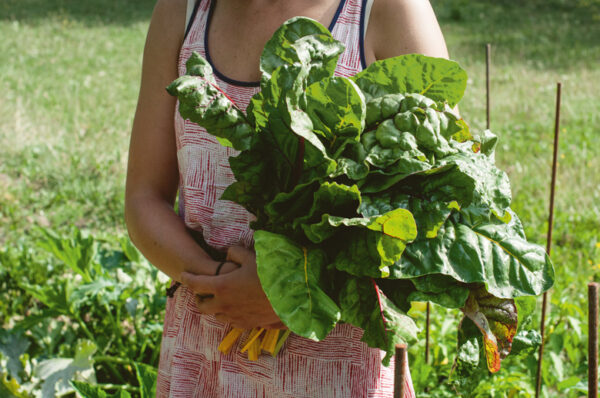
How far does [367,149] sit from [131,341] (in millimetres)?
1907

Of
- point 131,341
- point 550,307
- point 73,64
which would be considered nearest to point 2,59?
point 73,64

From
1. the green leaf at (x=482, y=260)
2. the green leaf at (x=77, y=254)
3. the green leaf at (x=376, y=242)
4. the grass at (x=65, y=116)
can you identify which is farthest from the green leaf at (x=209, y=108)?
the grass at (x=65, y=116)

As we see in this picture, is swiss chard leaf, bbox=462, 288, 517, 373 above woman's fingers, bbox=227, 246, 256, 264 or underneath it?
A: underneath

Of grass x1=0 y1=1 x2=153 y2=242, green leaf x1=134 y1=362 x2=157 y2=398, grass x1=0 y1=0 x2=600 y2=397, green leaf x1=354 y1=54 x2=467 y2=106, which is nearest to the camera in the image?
green leaf x1=354 y1=54 x2=467 y2=106

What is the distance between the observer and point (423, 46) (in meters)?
1.29

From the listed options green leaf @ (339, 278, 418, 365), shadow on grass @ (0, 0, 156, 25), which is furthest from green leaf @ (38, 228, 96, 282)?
shadow on grass @ (0, 0, 156, 25)

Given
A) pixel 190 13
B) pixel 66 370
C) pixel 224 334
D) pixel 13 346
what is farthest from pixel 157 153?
pixel 13 346

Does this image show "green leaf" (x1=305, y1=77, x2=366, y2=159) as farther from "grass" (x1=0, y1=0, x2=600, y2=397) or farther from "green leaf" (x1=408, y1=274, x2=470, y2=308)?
"grass" (x1=0, y1=0, x2=600, y2=397)

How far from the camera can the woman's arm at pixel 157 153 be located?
147cm

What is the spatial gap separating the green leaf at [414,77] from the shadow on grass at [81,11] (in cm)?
951

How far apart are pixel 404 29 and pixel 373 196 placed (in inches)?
17.5

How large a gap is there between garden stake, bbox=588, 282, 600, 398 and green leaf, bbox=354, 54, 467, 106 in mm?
409

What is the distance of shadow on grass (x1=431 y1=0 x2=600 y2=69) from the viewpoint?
8.00 meters

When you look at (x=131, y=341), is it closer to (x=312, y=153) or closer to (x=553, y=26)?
(x=312, y=153)
